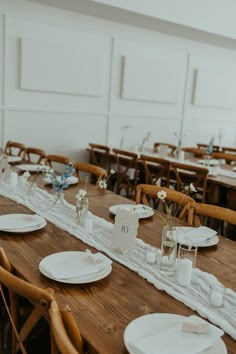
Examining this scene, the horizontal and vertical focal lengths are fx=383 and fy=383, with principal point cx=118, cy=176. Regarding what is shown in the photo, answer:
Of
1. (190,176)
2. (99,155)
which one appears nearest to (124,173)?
(99,155)

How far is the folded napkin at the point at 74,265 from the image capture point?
1323 millimetres

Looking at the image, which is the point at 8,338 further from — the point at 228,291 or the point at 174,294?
the point at 228,291

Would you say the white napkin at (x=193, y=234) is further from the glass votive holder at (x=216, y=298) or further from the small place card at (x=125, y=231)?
the glass votive holder at (x=216, y=298)

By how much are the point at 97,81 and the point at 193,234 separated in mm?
3739

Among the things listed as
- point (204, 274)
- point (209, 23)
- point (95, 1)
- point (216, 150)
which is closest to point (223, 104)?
point (216, 150)

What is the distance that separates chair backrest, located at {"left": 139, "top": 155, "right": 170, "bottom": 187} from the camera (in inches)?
154

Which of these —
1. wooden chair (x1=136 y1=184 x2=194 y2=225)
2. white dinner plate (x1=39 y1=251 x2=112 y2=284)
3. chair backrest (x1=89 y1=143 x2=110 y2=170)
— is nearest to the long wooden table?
white dinner plate (x1=39 y1=251 x2=112 y2=284)

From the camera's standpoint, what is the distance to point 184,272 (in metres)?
1.34

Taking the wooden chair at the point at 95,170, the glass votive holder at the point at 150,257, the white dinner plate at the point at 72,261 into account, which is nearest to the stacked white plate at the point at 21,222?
the white dinner plate at the point at 72,261

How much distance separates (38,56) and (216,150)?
2.98 m

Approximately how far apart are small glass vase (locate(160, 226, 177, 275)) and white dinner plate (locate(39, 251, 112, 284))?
21 centimetres

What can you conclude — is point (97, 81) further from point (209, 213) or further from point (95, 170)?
point (209, 213)

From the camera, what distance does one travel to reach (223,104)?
22.3 feet

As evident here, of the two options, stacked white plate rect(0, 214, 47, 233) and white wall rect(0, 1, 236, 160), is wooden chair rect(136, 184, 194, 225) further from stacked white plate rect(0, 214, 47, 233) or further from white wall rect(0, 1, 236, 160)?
white wall rect(0, 1, 236, 160)
